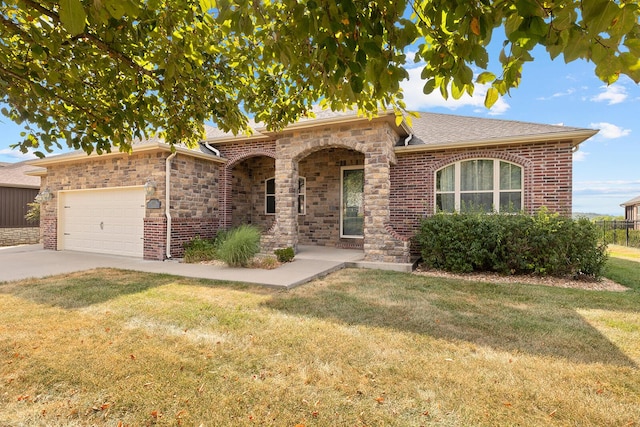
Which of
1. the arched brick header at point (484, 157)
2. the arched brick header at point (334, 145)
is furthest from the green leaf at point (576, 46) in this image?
the arched brick header at point (484, 157)

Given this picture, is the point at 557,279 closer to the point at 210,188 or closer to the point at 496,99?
the point at 496,99

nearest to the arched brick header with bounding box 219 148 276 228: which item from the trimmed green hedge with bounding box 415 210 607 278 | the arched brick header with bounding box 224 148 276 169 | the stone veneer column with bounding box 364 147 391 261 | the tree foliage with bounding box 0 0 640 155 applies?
the arched brick header with bounding box 224 148 276 169

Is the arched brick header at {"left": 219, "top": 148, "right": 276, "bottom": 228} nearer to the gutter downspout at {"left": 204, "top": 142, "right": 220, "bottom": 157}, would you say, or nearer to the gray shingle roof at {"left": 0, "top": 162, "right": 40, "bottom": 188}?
the gutter downspout at {"left": 204, "top": 142, "right": 220, "bottom": 157}

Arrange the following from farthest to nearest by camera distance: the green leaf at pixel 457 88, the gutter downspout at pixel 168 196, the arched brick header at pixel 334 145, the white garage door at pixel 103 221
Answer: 1. the white garage door at pixel 103 221
2. the gutter downspout at pixel 168 196
3. the arched brick header at pixel 334 145
4. the green leaf at pixel 457 88

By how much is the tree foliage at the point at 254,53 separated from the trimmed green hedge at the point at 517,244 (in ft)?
15.8

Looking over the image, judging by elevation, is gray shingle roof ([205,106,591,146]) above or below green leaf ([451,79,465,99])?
above

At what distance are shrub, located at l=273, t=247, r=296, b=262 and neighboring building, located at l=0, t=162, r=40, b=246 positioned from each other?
1543cm

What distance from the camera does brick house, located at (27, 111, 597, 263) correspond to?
8.05m

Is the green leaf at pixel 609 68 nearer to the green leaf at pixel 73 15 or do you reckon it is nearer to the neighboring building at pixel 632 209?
the green leaf at pixel 73 15

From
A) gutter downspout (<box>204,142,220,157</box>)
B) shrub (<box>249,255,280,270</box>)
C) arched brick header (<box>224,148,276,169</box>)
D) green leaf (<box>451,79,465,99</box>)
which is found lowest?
shrub (<box>249,255,280,270</box>)

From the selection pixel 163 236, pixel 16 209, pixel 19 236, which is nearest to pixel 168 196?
pixel 163 236

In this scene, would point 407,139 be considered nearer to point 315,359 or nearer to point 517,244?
point 517,244

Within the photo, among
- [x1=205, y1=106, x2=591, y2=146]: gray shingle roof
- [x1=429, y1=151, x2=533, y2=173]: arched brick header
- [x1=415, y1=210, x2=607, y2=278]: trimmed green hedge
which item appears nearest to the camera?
[x1=415, y1=210, x2=607, y2=278]: trimmed green hedge

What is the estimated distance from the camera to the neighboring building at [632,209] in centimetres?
2656
